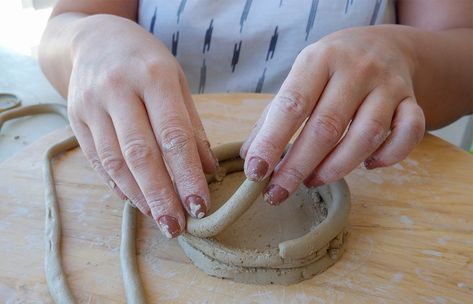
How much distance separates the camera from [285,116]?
1.41ft

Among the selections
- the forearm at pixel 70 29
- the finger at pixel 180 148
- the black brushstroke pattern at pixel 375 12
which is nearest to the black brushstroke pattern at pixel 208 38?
the forearm at pixel 70 29

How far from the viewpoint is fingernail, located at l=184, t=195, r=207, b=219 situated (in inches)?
17.2

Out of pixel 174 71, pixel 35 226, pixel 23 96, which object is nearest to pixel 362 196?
pixel 174 71

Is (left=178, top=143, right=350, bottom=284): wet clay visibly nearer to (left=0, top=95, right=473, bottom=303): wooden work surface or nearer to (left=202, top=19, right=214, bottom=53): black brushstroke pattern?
(left=0, top=95, right=473, bottom=303): wooden work surface

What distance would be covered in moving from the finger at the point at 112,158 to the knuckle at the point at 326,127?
188 mm

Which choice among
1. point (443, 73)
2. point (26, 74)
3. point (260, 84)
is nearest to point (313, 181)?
point (443, 73)

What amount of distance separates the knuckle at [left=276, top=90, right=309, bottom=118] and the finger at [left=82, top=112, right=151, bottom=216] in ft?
0.54

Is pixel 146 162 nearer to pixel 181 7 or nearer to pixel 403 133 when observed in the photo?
pixel 403 133

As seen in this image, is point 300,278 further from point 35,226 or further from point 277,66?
point 277,66

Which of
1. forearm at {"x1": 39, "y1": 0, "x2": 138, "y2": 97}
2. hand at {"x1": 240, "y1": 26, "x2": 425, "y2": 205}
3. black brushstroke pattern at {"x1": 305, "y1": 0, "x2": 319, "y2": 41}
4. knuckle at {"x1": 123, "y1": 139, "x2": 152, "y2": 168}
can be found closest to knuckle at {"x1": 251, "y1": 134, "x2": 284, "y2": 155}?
hand at {"x1": 240, "y1": 26, "x2": 425, "y2": 205}

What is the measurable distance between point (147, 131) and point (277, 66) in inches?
17.4

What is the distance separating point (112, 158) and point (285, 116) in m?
0.18

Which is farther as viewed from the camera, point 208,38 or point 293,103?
point 208,38

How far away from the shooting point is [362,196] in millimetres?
599
